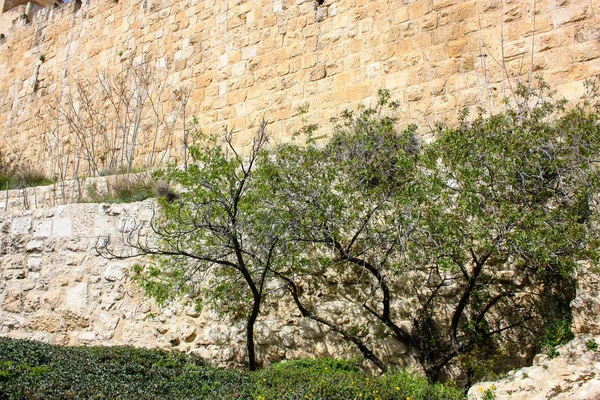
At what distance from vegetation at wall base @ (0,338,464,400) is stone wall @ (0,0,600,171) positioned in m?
3.23

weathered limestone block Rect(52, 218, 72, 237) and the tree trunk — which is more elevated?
weathered limestone block Rect(52, 218, 72, 237)

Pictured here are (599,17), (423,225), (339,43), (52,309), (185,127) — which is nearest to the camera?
(423,225)

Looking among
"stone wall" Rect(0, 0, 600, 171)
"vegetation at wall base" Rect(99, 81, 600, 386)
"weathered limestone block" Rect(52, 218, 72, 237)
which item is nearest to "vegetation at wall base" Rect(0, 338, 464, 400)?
"vegetation at wall base" Rect(99, 81, 600, 386)

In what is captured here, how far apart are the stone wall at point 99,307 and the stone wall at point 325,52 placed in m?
2.37

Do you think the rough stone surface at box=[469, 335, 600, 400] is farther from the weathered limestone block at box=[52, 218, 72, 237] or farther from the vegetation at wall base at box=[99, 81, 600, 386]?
the weathered limestone block at box=[52, 218, 72, 237]

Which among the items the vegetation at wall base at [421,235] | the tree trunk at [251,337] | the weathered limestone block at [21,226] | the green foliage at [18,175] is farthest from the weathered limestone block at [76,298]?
the green foliage at [18,175]

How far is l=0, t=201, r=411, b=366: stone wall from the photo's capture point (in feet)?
19.0

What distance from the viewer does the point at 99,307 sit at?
661 centimetres

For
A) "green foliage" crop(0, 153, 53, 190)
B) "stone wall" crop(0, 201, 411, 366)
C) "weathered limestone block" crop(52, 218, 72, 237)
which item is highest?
"green foliage" crop(0, 153, 53, 190)

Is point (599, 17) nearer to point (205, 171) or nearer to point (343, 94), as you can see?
point (343, 94)

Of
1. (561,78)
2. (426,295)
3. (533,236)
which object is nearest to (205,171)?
(426,295)

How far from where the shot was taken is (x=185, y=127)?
855cm

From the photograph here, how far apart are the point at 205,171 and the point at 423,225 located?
83.4 inches

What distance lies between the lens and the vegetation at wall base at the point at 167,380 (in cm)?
414
